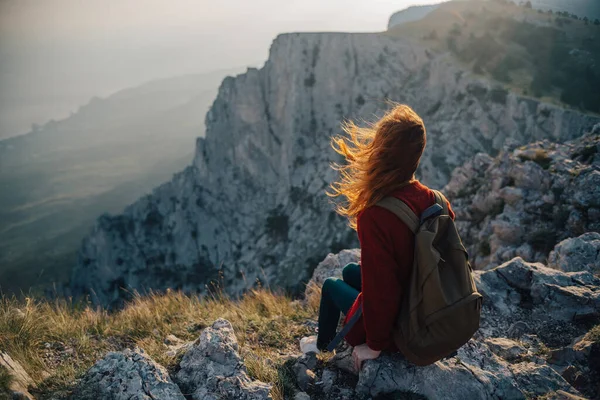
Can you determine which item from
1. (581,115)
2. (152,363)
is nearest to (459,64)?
(581,115)

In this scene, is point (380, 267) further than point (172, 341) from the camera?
No

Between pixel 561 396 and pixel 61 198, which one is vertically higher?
pixel 561 396

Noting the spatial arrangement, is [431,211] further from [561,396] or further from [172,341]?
[172,341]

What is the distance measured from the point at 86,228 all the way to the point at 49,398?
123142 mm

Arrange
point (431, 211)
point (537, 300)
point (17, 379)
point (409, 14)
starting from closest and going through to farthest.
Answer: point (431, 211)
point (17, 379)
point (537, 300)
point (409, 14)

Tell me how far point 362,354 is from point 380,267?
1.16 m

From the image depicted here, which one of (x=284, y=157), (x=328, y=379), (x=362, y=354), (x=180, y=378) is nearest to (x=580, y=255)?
(x=362, y=354)

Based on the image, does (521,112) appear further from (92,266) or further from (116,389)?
(92,266)

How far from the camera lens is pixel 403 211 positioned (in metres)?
2.91

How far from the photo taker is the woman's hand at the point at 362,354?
3.43 m

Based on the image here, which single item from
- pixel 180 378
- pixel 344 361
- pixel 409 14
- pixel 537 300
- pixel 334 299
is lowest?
pixel 537 300

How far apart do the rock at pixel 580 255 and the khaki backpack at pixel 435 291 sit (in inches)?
197

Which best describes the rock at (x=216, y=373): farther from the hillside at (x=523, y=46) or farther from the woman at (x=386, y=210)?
the hillside at (x=523, y=46)

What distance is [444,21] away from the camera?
45281mm
